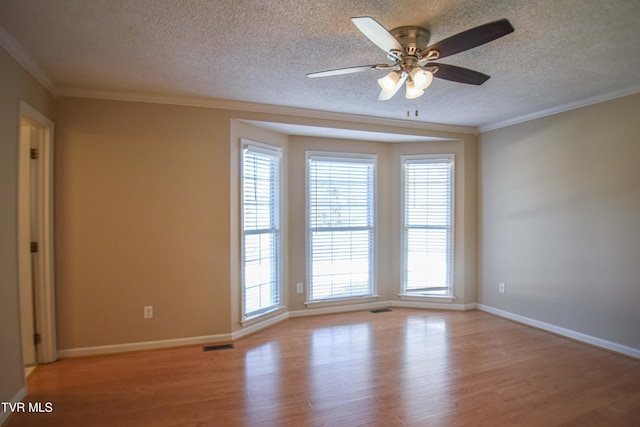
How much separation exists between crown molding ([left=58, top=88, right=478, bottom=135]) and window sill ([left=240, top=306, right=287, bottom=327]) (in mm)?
2253

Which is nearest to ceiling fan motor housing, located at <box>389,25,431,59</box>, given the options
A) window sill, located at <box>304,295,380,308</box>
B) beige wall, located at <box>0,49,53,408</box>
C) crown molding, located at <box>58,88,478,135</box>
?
crown molding, located at <box>58,88,478,135</box>

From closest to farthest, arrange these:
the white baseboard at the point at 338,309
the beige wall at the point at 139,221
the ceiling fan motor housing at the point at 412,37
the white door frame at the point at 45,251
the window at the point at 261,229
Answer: the ceiling fan motor housing at the point at 412,37, the white door frame at the point at 45,251, the beige wall at the point at 139,221, the window at the point at 261,229, the white baseboard at the point at 338,309

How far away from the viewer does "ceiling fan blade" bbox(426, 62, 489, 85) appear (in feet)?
6.91

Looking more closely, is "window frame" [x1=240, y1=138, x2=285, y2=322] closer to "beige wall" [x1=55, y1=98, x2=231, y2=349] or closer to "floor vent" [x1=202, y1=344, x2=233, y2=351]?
"beige wall" [x1=55, y1=98, x2=231, y2=349]

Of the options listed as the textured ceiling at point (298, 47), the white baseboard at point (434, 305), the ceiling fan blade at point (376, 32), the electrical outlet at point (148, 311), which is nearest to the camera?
the ceiling fan blade at point (376, 32)

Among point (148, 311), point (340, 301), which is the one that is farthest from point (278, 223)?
point (148, 311)

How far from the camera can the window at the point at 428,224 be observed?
4609 millimetres

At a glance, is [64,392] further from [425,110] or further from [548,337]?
[548,337]

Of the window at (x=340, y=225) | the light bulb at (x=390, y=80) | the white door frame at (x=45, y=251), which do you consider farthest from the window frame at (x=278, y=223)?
the light bulb at (x=390, y=80)

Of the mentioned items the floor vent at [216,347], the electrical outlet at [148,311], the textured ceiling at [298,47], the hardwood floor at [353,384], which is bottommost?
the hardwood floor at [353,384]

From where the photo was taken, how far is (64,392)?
8.21 ft

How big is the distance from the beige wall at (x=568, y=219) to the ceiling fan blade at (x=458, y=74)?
199 cm

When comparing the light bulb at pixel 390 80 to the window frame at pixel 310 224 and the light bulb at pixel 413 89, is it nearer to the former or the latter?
the light bulb at pixel 413 89

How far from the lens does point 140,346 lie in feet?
10.7
